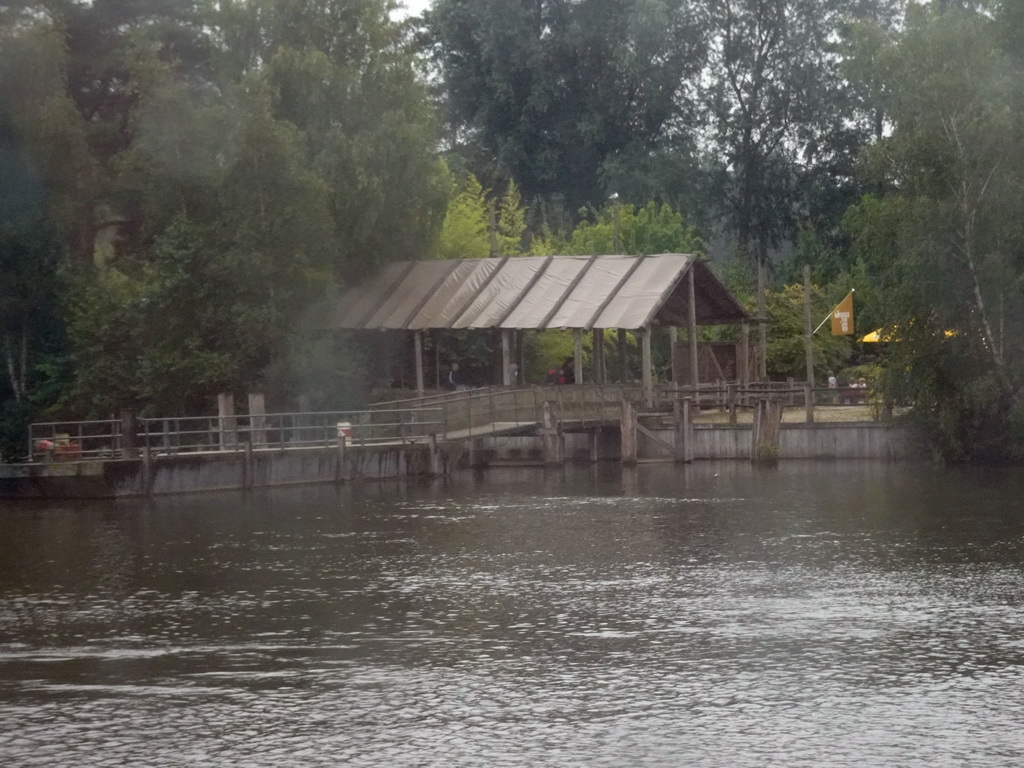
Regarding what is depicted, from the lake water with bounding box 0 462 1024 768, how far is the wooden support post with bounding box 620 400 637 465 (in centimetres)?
1099

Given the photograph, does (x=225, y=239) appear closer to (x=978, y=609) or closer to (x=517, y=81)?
(x=978, y=609)

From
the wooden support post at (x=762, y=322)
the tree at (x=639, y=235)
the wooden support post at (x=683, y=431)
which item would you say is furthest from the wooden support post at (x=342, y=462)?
the tree at (x=639, y=235)

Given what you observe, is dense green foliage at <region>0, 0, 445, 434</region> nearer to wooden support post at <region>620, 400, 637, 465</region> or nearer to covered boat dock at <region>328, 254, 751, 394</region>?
covered boat dock at <region>328, 254, 751, 394</region>

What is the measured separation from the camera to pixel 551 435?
150 ft

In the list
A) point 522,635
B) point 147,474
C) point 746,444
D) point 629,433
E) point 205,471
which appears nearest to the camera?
point 522,635

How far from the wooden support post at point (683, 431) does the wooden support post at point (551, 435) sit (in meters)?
3.27

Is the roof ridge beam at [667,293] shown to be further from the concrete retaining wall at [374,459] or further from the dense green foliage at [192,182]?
the dense green foliage at [192,182]

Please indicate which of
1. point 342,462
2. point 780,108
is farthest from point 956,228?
point 780,108

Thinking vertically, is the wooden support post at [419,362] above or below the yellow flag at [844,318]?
below

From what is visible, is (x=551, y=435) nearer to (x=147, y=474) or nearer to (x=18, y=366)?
(x=147, y=474)

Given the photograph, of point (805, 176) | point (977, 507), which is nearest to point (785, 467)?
point (977, 507)

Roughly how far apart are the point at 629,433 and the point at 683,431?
1.53 m

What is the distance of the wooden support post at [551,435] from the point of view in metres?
45.4

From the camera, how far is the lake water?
48.3 ft
